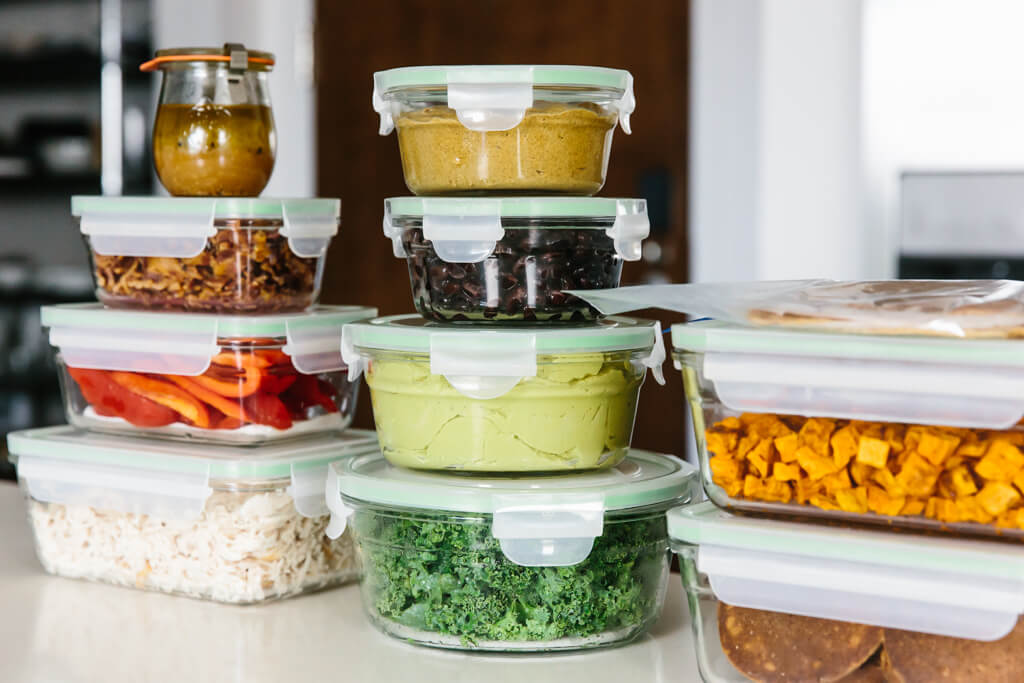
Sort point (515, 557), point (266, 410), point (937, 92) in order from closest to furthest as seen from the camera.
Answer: point (515, 557)
point (266, 410)
point (937, 92)

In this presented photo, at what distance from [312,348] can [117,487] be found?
0.73 feet

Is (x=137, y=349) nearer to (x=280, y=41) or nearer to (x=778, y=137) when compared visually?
(x=778, y=137)

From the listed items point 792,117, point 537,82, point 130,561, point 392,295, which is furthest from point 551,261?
point 392,295

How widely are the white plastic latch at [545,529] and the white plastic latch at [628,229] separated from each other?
0.23 m

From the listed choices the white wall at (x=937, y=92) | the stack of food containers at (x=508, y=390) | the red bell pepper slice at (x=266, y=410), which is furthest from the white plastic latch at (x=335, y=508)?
the white wall at (x=937, y=92)

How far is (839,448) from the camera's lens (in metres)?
0.77

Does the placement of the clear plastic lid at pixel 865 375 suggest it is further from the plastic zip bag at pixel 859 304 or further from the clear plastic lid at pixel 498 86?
the clear plastic lid at pixel 498 86

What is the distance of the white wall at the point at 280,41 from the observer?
3.33m

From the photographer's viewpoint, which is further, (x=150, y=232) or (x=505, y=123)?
(x=150, y=232)

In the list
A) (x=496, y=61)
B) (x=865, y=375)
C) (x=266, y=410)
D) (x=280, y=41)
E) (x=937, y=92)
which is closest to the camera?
(x=865, y=375)

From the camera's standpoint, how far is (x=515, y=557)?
3.02 feet

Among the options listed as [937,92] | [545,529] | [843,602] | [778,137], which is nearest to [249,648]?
[545,529]

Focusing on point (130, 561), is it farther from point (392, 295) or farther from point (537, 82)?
point (392, 295)

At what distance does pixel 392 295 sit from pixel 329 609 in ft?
7.66
